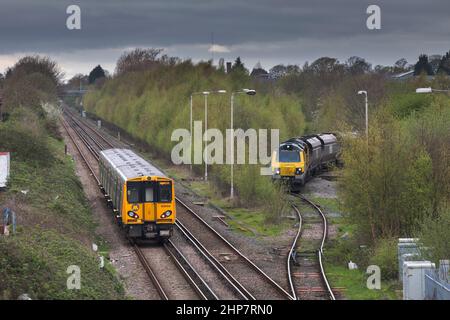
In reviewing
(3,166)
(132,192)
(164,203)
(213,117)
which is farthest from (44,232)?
(213,117)

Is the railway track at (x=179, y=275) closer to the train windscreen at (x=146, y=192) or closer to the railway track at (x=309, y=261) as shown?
the train windscreen at (x=146, y=192)

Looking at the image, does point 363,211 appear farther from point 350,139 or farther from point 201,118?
point 201,118

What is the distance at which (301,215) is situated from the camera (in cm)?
3762

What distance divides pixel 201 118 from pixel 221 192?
40.3 ft

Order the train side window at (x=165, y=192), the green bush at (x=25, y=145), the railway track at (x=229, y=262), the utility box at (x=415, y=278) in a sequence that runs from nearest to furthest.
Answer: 1. the utility box at (x=415, y=278)
2. the railway track at (x=229, y=262)
3. the train side window at (x=165, y=192)
4. the green bush at (x=25, y=145)

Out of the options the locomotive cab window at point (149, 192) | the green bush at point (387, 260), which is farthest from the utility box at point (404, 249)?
the locomotive cab window at point (149, 192)

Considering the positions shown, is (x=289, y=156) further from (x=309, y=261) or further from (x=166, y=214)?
(x=309, y=261)

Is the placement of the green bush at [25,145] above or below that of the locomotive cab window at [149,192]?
above

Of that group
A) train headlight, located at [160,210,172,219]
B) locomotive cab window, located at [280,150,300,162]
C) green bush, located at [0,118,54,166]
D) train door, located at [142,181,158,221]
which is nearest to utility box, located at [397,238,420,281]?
train headlight, located at [160,210,172,219]

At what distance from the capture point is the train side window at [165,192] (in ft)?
95.8

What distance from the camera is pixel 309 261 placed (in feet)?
89.1

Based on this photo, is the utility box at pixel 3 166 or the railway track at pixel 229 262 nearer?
the railway track at pixel 229 262

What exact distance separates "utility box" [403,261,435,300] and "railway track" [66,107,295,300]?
313 centimetres
